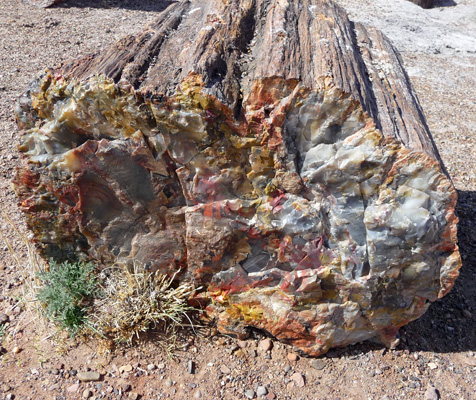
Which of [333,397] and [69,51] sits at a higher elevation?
[69,51]

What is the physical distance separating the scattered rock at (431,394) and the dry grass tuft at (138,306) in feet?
4.37

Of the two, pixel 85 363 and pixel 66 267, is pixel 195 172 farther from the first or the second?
pixel 85 363

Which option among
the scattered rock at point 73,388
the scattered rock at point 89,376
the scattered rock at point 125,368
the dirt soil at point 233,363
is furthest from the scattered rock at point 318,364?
the scattered rock at point 73,388

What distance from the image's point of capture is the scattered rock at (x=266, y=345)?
2652 millimetres

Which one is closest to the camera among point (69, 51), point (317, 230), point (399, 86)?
point (317, 230)

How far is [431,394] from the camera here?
2.42 meters

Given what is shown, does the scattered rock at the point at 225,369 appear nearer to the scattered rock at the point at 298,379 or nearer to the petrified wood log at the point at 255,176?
the petrified wood log at the point at 255,176

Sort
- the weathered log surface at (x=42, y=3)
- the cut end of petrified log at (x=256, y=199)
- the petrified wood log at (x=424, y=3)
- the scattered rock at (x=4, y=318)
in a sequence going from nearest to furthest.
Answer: the cut end of petrified log at (x=256, y=199) → the scattered rock at (x=4, y=318) → the weathered log surface at (x=42, y=3) → the petrified wood log at (x=424, y=3)

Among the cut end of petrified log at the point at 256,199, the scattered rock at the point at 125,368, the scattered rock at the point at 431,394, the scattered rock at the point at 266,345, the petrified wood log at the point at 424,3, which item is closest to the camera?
the cut end of petrified log at the point at 256,199

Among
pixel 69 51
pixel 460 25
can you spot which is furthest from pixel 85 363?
pixel 460 25

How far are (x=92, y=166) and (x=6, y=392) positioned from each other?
1.30 meters

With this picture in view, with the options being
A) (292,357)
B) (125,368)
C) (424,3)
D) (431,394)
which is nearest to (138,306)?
(125,368)

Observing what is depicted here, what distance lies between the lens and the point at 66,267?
2.72 meters

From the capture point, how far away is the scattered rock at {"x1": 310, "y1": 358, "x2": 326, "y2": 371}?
2.57 m
